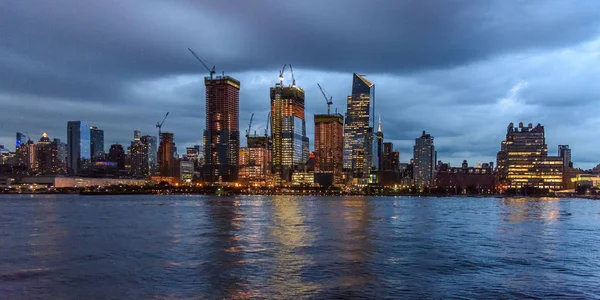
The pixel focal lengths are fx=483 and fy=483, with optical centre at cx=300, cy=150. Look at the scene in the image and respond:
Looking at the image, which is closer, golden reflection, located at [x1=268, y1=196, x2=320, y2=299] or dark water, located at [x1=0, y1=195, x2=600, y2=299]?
dark water, located at [x1=0, y1=195, x2=600, y2=299]

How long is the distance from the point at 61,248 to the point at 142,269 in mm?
19419

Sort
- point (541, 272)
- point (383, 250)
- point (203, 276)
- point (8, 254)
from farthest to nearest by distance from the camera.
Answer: point (383, 250), point (8, 254), point (541, 272), point (203, 276)

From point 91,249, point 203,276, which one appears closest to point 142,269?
point 203,276

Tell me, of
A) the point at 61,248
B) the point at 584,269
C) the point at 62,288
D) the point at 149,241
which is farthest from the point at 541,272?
the point at 61,248

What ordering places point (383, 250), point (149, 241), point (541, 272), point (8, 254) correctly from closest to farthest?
point (541, 272) < point (8, 254) < point (383, 250) < point (149, 241)

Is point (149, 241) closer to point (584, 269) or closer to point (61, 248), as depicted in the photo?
point (61, 248)

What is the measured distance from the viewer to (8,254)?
2095 inches

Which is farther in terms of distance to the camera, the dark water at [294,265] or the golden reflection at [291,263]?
the golden reflection at [291,263]

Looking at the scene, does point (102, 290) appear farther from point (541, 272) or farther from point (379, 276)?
point (541, 272)

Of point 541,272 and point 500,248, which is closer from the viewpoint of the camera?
point 541,272

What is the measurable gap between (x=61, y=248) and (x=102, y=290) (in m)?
25.7

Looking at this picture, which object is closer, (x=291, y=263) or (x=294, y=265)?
(x=294, y=265)

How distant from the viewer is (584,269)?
45.6 metres

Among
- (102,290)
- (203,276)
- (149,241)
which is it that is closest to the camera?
(102,290)
